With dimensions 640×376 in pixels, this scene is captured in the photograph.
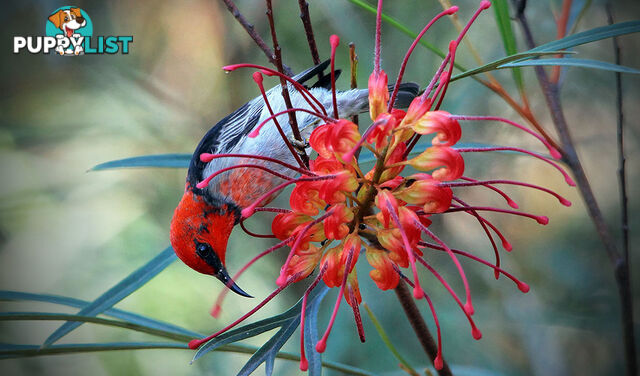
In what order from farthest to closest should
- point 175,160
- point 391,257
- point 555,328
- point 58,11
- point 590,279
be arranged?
point 555,328 < point 590,279 < point 58,11 < point 175,160 < point 391,257

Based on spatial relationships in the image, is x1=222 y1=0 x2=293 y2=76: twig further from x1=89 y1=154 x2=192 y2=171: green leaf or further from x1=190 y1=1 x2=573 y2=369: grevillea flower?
x1=89 y1=154 x2=192 y2=171: green leaf

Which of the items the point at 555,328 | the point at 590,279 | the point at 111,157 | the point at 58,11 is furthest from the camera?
the point at 111,157

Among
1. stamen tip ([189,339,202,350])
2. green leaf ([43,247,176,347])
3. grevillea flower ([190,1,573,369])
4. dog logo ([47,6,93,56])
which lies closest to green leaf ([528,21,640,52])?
grevillea flower ([190,1,573,369])

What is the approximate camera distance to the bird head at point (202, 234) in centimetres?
119

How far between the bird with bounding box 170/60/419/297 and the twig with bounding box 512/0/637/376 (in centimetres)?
38

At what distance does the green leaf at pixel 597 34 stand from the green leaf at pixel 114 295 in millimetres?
757

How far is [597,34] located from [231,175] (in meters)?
0.99

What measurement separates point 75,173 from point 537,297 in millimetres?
2074

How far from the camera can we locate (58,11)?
1.82 meters

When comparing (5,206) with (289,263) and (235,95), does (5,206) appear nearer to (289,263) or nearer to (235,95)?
(235,95)

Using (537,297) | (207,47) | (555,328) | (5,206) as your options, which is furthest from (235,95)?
(555,328)

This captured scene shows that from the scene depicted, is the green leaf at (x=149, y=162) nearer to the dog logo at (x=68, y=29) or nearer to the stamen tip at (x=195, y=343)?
the stamen tip at (x=195, y=343)

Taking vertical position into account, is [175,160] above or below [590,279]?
above

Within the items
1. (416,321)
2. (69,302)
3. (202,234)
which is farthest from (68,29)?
(416,321)
